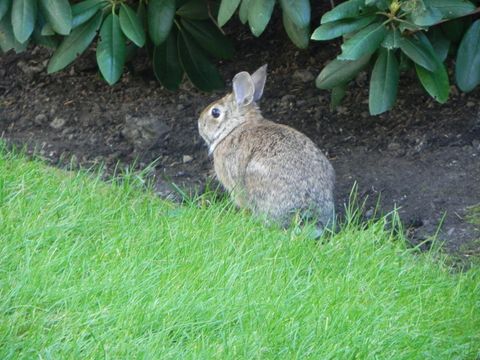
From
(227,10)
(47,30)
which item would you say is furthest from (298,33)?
(47,30)

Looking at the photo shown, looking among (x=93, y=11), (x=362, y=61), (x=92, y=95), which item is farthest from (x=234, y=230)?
(x=92, y=95)

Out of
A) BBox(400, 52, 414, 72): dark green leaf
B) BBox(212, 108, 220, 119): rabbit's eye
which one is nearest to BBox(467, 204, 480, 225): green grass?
BBox(400, 52, 414, 72): dark green leaf

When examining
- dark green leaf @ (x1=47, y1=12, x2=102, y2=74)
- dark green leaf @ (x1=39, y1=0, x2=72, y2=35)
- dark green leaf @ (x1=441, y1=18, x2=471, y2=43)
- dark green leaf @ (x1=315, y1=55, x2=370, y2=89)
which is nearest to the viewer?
dark green leaf @ (x1=315, y1=55, x2=370, y2=89)

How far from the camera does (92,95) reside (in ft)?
25.7

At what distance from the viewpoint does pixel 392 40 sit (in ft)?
18.7

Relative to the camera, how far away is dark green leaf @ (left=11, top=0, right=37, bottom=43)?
248 inches

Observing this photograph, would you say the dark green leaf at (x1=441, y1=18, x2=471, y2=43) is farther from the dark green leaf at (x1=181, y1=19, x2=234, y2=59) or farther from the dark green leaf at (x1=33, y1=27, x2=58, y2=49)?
the dark green leaf at (x1=33, y1=27, x2=58, y2=49)

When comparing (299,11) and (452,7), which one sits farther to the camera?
(299,11)

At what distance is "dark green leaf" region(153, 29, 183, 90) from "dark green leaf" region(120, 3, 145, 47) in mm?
638

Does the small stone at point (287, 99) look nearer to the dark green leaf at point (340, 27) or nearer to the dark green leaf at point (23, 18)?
Result: the dark green leaf at point (340, 27)

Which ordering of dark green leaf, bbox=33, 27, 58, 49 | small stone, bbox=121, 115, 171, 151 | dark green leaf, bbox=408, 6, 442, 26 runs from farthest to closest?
small stone, bbox=121, 115, 171, 151
dark green leaf, bbox=33, 27, 58, 49
dark green leaf, bbox=408, 6, 442, 26

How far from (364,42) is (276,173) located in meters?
0.90

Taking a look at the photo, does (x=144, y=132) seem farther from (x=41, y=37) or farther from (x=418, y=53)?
(x=418, y=53)

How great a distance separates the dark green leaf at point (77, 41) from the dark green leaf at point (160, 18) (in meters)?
0.35
